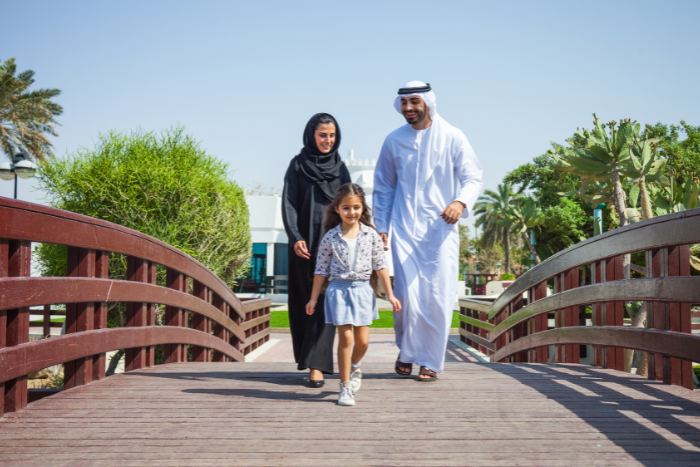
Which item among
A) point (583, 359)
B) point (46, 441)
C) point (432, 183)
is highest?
point (432, 183)

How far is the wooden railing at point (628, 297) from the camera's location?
347 cm

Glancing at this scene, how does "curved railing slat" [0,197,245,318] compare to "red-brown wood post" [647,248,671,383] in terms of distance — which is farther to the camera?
"red-brown wood post" [647,248,671,383]

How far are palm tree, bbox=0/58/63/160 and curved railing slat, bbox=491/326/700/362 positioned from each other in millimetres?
22735

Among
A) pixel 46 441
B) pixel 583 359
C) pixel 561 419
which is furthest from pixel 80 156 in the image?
pixel 583 359

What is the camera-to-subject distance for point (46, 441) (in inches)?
107

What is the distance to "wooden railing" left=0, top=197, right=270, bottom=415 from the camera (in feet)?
9.96

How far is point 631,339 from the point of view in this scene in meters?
4.07

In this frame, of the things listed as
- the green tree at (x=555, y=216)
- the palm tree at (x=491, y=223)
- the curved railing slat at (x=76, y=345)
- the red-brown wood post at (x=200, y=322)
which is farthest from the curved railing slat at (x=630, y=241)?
the palm tree at (x=491, y=223)

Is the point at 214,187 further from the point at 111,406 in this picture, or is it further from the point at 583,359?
the point at 583,359

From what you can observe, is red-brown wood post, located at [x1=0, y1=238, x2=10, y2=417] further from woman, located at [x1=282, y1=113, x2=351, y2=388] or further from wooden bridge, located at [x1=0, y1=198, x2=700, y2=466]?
woman, located at [x1=282, y1=113, x2=351, y2=388]

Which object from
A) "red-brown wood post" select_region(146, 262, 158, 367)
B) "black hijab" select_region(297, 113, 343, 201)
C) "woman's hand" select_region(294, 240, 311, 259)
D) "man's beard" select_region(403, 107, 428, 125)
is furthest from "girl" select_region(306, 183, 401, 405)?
"red-brown wood post" select_region(146, 262, 158, 367)

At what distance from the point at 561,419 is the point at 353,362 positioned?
1269 mm

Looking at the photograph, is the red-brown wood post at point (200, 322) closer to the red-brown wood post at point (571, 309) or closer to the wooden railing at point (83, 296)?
the wooden railing at point (83, 296)

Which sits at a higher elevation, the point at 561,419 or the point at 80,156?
the point at 80,156
